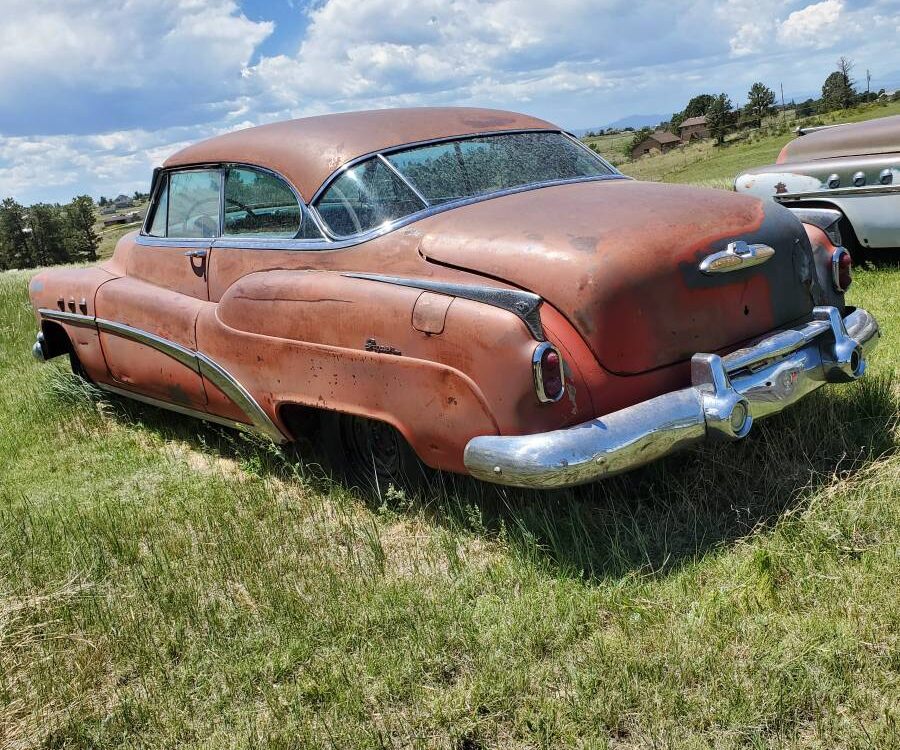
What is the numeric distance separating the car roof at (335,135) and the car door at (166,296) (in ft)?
0.97

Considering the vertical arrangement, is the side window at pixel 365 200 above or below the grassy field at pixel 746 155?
above

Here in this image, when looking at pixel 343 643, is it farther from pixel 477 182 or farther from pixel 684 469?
pixel 477 182

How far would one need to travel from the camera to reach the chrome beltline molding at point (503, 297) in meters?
3.03

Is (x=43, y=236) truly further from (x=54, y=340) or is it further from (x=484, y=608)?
(x=484, y=608)

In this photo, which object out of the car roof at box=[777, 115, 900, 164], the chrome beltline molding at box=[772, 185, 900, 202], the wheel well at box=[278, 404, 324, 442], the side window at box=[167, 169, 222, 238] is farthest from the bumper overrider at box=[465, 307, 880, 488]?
the car roof at box=[777, 115, 900, 164]

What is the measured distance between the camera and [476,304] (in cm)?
313

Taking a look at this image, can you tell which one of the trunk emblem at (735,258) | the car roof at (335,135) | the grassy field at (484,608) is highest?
the car roof at (335,135)

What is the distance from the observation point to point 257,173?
4.41 meters

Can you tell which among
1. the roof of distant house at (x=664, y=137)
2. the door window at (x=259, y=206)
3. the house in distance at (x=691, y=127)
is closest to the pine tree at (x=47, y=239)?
the roof of distant house at (x=664, y=137)

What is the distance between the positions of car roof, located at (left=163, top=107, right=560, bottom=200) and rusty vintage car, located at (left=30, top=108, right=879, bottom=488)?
0.01 m

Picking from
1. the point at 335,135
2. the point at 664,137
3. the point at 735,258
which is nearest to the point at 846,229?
the point at 735,258

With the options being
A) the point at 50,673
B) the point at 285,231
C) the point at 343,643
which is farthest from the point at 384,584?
the point at 285,231

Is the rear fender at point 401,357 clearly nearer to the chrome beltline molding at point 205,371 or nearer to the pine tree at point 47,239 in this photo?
the chrome beltline molding at point 205,371

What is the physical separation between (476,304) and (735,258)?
99cm
